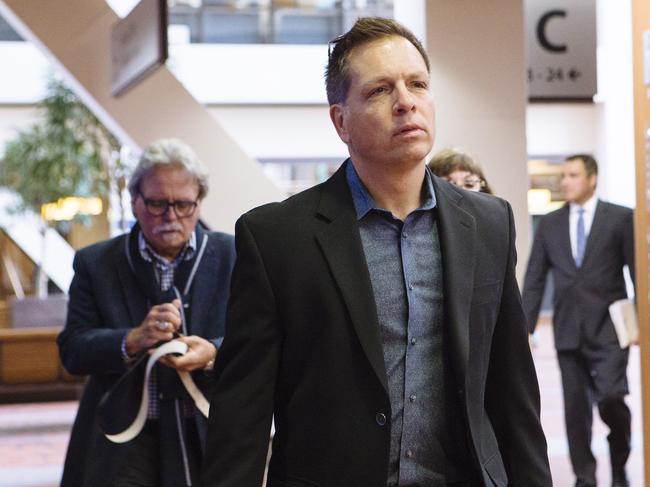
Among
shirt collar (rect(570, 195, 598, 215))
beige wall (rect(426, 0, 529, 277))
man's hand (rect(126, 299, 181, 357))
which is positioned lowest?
man's hand (rect(126, 299, 181, 357))

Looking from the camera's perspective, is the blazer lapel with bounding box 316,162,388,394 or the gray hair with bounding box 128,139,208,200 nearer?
the blazer lapel with bounding box 316,162,388,394

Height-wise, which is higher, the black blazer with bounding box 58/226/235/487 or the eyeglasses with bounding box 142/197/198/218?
the eyeglasses with bounding box 142/197/198/218

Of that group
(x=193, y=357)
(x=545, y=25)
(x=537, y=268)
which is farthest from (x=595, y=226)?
(x=193, y=357)

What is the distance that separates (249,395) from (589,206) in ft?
18.2

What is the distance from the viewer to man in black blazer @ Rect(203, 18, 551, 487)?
2174 millimetres

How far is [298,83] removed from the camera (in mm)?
21562

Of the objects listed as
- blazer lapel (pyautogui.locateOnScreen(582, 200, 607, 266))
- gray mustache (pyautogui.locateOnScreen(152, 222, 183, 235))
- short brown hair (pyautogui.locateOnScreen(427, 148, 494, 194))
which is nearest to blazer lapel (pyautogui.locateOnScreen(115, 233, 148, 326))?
gray mustache (pyautogui.locateOnScreen(152, 222, 183, 235))

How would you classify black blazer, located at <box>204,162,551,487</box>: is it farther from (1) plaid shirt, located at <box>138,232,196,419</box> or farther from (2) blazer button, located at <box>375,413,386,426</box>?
(1) plaid shirt, located at <box>138,232,196,419</box>

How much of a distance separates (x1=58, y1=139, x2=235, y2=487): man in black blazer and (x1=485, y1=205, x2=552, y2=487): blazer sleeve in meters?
1.32

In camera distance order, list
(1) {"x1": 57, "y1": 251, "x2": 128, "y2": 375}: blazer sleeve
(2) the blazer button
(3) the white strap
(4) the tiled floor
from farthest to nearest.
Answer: (4) the tiled floor
(1) {"x1": 57, "y1": 251, "x2": 128, "y2": 375}: blazer sleeve
(3) the white strap
(2) the blazer button

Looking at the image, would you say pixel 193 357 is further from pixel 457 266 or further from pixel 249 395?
pixel 457 266

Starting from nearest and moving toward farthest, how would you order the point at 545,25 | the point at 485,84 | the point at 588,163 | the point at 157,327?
the point at 157,327
the point at 545,25
the point at 485,84
the point at 588,163

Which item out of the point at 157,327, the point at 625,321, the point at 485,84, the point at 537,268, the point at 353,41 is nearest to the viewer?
the point at 353,41

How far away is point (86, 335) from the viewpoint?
3646 millimetres
